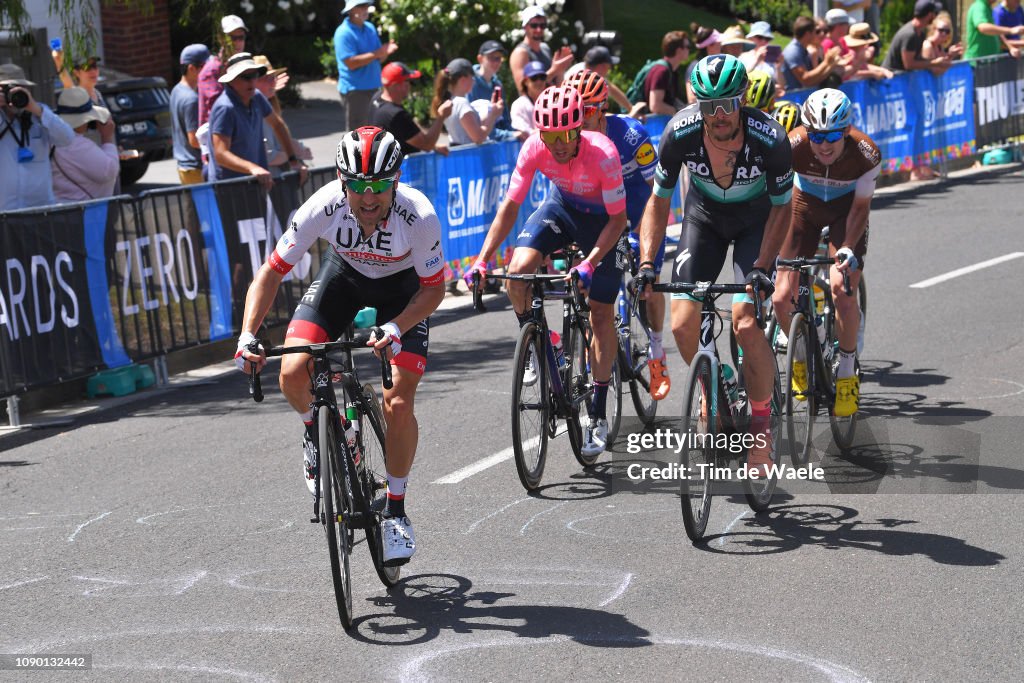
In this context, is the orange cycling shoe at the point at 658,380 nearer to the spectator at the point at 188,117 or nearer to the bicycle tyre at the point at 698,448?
the bicycle tyre at the point at 698,448

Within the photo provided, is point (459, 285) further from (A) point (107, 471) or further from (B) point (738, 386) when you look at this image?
(B) point (738, 386)

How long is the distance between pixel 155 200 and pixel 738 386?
5151mm

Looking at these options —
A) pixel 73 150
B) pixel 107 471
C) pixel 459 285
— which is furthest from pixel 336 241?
pixel 459 285

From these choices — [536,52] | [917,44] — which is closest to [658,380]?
[536,52]

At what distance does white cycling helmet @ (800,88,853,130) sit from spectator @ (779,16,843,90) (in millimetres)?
10203

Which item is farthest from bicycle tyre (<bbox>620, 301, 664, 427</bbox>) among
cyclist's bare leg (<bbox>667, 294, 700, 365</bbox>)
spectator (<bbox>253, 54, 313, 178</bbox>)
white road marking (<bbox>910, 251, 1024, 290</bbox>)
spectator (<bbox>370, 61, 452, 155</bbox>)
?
white road marking (<bbox>910, 251, 1024, 290</bbox>)

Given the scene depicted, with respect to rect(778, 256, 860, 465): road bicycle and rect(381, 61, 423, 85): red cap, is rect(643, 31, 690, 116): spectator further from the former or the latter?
rect(778, 256, 860, 465): road bicycle

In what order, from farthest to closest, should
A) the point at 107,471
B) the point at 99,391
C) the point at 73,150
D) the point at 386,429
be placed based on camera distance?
1. the point at 73,150
2. the point at 99,391
3. the point at 107,471
4. the point at 386,429

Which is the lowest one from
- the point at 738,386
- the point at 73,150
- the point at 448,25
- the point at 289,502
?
the point at 289,502

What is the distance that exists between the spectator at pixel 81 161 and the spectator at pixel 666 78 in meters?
6.71

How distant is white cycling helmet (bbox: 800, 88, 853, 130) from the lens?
820 cm

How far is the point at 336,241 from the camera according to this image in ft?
21.4

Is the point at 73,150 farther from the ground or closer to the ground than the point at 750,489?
farther from the ground

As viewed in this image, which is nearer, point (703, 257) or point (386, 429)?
point (386, 429)
